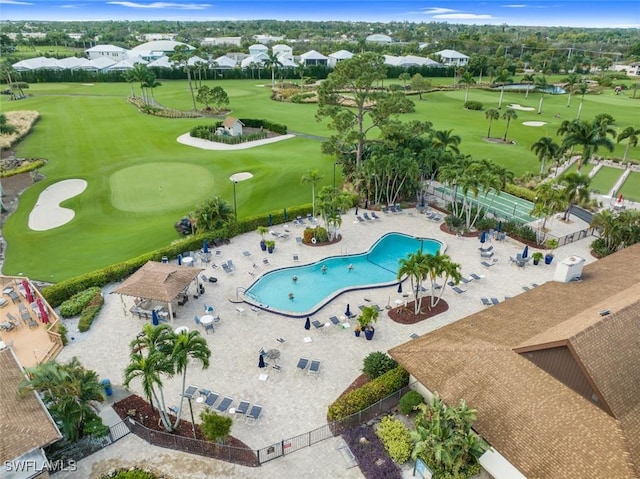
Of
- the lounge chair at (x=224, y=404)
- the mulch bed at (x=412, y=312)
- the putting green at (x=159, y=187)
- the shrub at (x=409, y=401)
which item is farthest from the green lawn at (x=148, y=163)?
the shrub at (x=409, y=401)

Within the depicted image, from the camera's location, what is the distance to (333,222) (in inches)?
1406

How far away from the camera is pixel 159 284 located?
26.0m

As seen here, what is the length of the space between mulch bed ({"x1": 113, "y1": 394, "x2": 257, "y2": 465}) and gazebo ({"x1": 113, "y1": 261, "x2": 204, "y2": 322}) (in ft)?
20.3

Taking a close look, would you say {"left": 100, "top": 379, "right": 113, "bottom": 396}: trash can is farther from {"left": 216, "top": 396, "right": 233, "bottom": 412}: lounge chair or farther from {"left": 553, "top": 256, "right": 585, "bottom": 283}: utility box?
{"left": 553, "top": 256, "right": 585, "bottom": 283}: utility box

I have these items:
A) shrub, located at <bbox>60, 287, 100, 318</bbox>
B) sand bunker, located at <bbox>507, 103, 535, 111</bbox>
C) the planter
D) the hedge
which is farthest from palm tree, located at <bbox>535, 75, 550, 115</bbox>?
shrub, located at <bbox>60, 287, 100, 318</bbox>

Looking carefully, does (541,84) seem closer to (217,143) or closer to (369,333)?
(217,143)

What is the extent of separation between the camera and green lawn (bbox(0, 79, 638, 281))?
36312 mm

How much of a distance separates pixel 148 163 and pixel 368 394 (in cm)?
4458

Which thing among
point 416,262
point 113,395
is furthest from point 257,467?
point 416,262

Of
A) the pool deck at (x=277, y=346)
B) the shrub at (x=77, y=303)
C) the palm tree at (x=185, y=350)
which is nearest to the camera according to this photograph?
the palm tree at (x=185, y=350)

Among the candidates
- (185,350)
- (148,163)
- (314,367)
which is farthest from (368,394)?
(148,163)

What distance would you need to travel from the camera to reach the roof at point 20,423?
15.6 meters

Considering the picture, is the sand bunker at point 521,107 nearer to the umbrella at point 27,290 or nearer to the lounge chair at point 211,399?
the lounge chair at point 211,399

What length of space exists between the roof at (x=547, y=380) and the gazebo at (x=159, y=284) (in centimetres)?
1354
